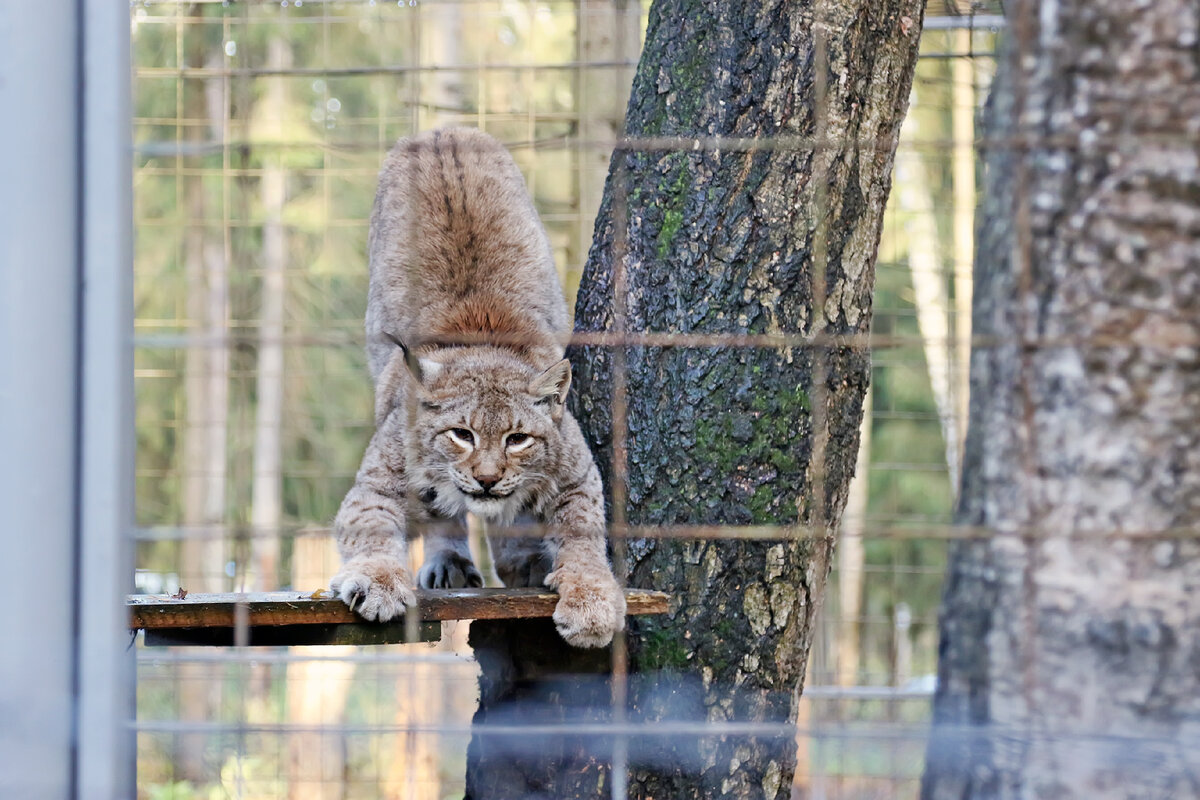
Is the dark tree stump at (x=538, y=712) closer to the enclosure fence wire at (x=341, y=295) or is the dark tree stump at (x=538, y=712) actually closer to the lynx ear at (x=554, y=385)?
the lynx ear at (x=554, y=385)

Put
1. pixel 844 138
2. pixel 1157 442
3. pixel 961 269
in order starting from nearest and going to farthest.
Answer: pixel 1157 442 → pixel 844 138 → pixel 961 269

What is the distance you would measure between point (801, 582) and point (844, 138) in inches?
51.9

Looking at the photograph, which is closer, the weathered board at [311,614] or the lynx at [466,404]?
the weathered board at [311,614]

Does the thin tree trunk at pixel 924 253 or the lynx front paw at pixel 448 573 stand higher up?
the thin tree trunk at pixel 924 253

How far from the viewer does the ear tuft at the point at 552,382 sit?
10.8ft

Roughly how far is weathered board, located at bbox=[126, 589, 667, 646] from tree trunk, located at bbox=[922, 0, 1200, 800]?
116 cm

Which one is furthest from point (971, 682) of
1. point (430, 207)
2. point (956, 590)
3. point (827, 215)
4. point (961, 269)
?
point (961, 269)

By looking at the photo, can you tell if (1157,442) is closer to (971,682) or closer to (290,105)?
(971,682)

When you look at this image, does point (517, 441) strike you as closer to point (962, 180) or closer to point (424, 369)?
point (424, 369)

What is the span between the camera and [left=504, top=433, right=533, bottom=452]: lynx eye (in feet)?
10.8

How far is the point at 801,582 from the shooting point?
329 centimetres

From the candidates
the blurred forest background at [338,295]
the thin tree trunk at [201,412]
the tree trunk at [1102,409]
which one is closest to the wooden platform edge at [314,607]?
the tree trunk at [1102,409]

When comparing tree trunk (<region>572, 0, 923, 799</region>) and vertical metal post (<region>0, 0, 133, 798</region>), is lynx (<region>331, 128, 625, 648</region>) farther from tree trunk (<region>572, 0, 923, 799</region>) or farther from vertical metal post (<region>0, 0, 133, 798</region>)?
vertical metal post (<region>0, 0, 133, 798</region>)

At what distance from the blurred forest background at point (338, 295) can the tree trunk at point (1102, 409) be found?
7.42 ft
